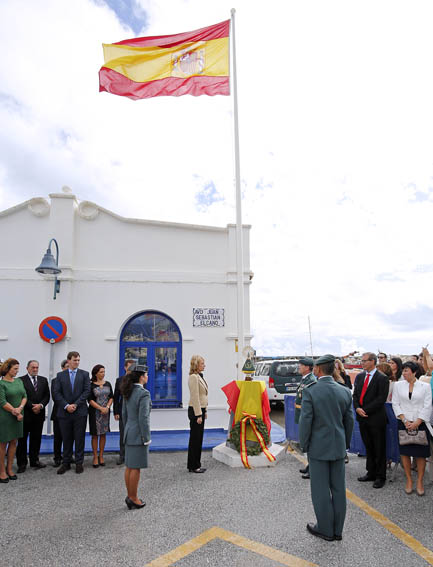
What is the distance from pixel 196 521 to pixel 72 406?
325 cm

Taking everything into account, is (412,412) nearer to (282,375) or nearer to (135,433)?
(135,433)

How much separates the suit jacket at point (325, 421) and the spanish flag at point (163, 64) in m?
7.20

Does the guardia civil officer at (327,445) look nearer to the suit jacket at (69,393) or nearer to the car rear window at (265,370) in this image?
the suit jacket at (69,393)

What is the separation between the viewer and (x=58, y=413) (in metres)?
6.98

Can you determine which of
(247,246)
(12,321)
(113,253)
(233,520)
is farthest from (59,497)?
(247,246)

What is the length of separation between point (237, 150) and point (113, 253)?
3.94 m

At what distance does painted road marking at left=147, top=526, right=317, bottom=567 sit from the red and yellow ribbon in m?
2.64

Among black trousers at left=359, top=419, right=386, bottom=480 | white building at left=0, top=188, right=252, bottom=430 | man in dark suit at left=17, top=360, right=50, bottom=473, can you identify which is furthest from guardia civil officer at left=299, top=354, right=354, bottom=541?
white building at left=0, top=188, right=252, bottom=430

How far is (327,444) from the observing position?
13.4 ft

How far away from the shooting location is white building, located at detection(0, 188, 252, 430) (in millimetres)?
9484

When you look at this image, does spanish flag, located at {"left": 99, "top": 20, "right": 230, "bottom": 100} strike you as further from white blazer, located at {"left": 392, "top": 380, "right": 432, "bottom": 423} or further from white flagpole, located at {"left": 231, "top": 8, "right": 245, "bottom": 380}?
white blazer, located at {"left": 392, "top": 380, "right": 432, "bottom": 423}

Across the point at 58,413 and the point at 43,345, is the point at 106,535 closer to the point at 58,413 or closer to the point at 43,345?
the point at 58,413

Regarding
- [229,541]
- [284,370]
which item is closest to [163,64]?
[229,541]

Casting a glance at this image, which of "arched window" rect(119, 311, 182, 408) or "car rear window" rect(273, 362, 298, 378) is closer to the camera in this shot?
"arched window" rect(119, 311, 182, 408)
